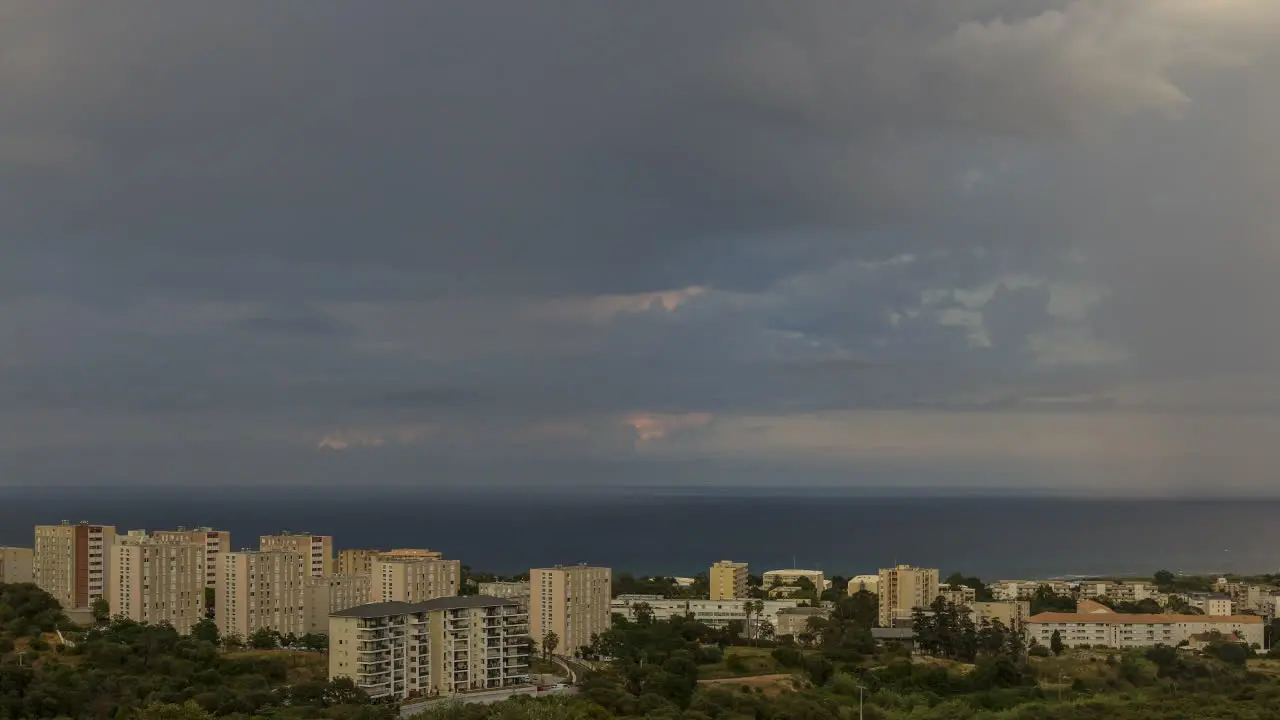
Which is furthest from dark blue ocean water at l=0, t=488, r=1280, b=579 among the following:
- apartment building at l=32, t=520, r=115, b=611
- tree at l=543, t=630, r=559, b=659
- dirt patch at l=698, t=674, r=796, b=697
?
dirt patch at l=698, t=674, r=796, b=697

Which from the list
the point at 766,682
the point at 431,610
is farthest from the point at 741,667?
the point at 431,610

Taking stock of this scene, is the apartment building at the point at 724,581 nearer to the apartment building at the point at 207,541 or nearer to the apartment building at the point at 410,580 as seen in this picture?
the apartment building at the point at 410,580

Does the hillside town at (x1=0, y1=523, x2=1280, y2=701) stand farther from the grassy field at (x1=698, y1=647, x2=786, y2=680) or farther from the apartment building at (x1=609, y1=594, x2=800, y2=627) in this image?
the grassy field at (x1=698, y1=647, x2=786, y2=680)

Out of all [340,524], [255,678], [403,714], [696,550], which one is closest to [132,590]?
[255,678]

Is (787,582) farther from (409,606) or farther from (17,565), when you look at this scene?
(17,565)

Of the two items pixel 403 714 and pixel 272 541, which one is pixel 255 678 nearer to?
pixel 403 714

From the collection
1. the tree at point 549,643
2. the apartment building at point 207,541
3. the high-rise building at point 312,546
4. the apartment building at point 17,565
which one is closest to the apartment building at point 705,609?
the tree at point 549,643

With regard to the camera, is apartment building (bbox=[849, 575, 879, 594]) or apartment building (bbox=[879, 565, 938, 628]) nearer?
apartment building (bbox=[879, 565, 938, 628])
